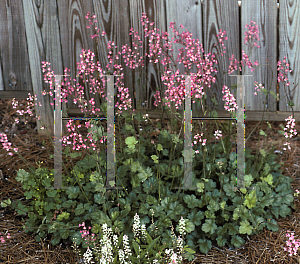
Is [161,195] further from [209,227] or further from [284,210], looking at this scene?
[284,210]

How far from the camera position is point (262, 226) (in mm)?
2260

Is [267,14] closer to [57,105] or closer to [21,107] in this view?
[57,105]

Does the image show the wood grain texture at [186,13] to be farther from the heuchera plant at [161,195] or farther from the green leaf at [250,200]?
the green leaf at [250,200]

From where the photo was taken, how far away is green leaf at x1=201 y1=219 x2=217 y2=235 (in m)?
2.12

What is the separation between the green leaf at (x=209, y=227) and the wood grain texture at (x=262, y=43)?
1546 mm

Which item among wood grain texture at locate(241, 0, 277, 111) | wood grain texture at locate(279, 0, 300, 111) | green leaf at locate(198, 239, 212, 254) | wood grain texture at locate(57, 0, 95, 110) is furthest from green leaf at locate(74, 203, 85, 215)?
wood grain texture at locate(279, 0, 300, 111)

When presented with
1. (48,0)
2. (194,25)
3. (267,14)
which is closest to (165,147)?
(194,25)

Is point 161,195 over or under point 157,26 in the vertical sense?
under

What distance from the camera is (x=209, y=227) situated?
2.13 metres

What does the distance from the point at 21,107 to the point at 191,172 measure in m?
2.27

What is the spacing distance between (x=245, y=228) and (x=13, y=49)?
9.37 feet

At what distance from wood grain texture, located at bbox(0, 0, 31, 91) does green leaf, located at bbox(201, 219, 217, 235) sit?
2.41 metres

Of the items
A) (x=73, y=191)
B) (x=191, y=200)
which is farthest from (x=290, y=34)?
(x=73, y=191)

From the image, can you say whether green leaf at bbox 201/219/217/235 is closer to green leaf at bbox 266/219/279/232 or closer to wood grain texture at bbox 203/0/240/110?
green leaf at bbox 266/219/279/232
